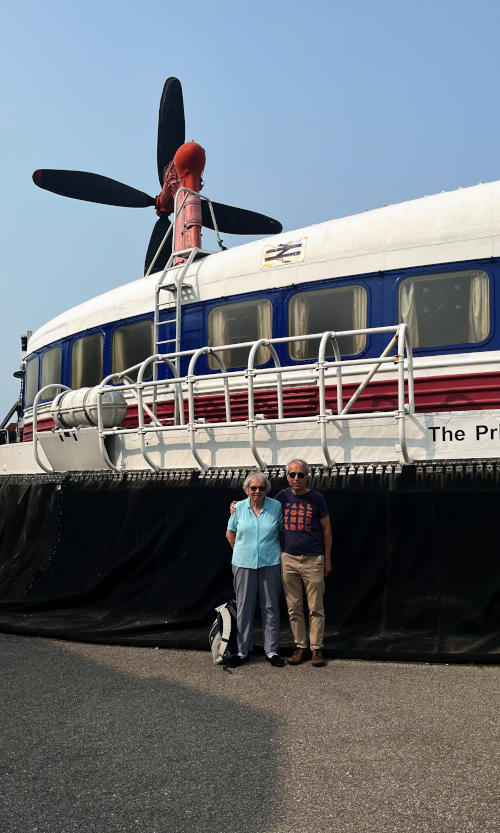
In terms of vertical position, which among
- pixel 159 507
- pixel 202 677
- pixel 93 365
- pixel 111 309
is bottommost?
pixel 202 677

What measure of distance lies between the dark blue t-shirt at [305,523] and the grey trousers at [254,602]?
236 mm

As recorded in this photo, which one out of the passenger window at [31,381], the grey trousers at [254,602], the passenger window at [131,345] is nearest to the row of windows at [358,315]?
the passenger window at [131,345]

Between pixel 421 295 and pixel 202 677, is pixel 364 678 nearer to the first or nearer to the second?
pixel 202 677

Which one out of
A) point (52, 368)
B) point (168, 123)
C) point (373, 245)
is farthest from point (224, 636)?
point (168, 123)

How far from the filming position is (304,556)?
207 inches

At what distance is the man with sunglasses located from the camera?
205 inches

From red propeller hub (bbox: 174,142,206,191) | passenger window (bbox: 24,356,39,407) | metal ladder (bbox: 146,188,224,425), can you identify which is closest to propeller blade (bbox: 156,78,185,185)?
red propeller hub (bbox: 174,142,206,191)

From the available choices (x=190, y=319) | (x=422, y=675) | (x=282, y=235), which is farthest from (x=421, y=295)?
(x=422, y=675)

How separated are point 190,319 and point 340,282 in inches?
72.3

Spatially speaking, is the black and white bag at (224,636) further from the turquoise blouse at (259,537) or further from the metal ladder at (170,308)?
the metal ladder at (170,308)

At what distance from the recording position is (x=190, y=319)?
804 cm

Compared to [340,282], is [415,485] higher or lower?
lower

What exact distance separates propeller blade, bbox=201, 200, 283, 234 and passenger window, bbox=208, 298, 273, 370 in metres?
5.19

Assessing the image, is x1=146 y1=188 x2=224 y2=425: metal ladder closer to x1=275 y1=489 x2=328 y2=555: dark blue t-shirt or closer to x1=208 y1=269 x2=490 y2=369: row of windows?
x1=208 y1=269 x2=490 y2=369: row of windows
